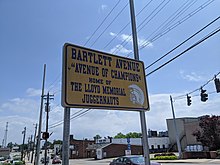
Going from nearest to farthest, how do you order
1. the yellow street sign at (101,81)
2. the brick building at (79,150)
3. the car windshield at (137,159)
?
the yellow street sign at (101,81)
the car windshield at (137,159)
the brick building at (79,150)

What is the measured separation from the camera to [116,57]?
5.18 metres

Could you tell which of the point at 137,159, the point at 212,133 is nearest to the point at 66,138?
the point at 137,159

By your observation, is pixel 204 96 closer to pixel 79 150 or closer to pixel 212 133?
pixel 212 133

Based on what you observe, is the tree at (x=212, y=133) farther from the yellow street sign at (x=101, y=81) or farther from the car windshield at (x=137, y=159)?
the yellow street sign at (x=101, y=81)

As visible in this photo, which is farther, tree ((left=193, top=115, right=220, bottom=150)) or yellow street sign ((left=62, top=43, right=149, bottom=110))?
tree ((left=193, top=115, right=220, bottom=150))

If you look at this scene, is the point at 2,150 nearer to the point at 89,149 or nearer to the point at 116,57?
the point at 89,149

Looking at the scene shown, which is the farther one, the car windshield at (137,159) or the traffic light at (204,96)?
the traffic light at (204,96)

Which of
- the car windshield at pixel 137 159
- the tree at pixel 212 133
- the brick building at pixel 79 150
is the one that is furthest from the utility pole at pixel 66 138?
the brick building at pixel 79 150

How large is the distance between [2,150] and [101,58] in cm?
10243

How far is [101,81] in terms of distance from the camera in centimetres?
477

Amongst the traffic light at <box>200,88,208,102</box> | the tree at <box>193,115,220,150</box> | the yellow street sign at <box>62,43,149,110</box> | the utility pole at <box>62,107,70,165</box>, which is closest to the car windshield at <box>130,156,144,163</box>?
the traffic light at <box>200,88,208,102</box>

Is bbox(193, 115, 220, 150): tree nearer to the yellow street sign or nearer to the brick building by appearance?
the yellow street sign

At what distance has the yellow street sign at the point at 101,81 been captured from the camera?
4367 millimetres

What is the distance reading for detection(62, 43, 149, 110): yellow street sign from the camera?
4367 millimetres
